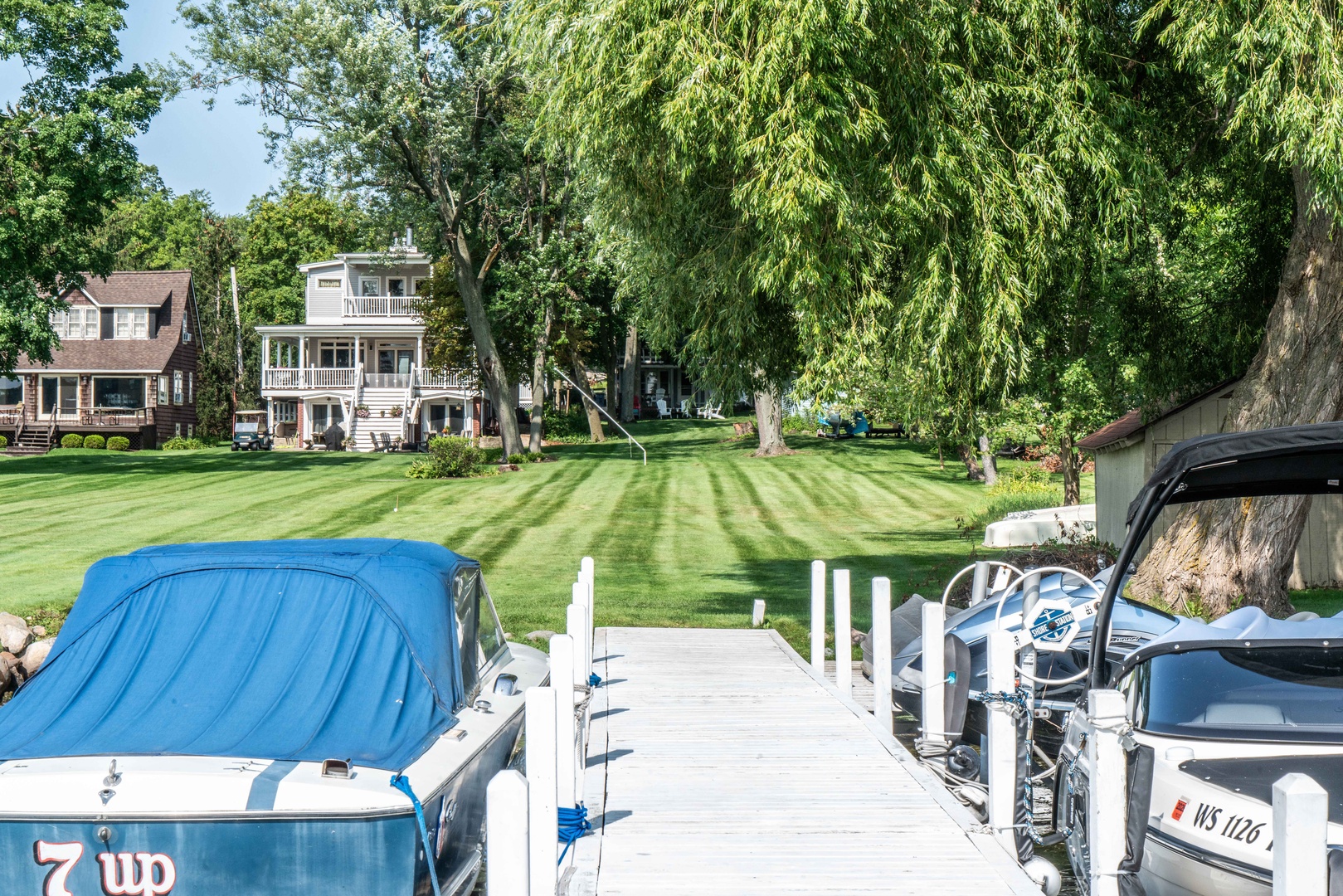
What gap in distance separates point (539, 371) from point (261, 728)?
39.4m

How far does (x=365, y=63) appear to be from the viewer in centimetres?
3300

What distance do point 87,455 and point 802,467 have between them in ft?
86.1

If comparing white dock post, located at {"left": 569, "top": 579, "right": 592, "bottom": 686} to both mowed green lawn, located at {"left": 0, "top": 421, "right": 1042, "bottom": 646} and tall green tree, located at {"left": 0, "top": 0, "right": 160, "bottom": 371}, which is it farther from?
tall green tree, located at {"left": 0, "top": 0, "right": 160, "bottom": 371}

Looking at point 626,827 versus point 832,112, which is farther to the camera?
point 832,112

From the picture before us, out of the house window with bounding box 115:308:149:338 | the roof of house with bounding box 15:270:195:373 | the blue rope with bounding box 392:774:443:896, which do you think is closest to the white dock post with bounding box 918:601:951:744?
the blue rope with bounding box 392:774:443:896

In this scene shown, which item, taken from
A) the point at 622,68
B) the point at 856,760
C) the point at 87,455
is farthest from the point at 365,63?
the point at 856,760

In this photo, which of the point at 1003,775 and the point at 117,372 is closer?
the point at 1003,775

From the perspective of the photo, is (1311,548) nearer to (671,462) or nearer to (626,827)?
(626,827)

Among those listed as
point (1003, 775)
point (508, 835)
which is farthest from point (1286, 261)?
point (508, 835)

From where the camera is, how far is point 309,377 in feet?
175

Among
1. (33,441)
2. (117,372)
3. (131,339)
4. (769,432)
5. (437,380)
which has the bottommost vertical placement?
(33,441)

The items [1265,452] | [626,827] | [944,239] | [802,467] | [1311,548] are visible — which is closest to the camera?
[1265,452]

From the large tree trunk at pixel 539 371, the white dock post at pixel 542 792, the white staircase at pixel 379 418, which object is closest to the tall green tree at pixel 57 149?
the large tree trunk at pixel 539 371

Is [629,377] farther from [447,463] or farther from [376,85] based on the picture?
[376,85]
